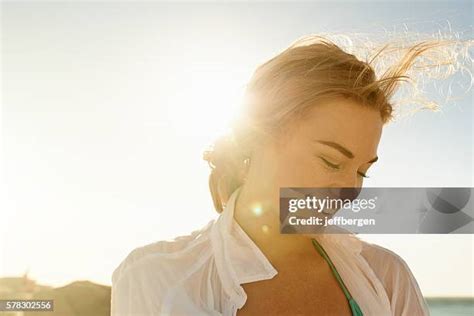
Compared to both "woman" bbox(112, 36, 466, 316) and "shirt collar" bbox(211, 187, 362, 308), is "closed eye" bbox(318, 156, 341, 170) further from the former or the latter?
"shirt collar" bbox(211, 187, 362, 308)

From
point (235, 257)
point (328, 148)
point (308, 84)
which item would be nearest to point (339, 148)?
point (328, 148)

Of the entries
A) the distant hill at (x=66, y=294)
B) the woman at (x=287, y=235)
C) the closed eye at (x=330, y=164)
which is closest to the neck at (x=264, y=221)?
the woman at (x=287, y=235)

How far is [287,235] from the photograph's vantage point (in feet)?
3.34

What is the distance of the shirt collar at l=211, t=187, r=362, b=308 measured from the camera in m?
0.93

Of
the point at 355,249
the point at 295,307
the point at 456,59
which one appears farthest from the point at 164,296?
the point at 456,59

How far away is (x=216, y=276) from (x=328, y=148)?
277 mm

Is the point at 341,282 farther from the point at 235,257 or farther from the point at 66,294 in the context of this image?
the point at 66,294

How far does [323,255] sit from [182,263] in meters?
0.28

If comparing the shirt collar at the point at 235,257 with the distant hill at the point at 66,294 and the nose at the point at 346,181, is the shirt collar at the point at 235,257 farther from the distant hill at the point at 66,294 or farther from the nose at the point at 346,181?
the distant hill at the point at 66,294

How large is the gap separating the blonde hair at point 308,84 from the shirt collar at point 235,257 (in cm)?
10

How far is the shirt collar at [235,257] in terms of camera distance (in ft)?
3.04

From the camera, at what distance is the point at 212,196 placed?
1126 mm

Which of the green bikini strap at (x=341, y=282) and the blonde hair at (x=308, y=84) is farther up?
the blonde hair at (x=308, y=84)

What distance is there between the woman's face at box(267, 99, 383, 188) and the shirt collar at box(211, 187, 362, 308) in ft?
0.37
